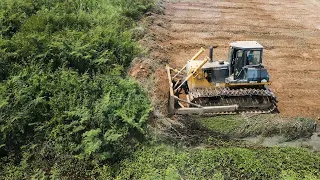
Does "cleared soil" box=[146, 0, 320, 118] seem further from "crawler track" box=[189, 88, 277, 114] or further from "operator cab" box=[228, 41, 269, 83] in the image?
"operator cab" box=[228, 41, 269, 83]

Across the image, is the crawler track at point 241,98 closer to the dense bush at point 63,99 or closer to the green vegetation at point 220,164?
the dense bush at point 63,99

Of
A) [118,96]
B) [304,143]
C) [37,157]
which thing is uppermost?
[118,96]

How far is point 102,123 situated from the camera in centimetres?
1100

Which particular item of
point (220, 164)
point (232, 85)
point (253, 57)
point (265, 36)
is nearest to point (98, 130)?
point (220, 164)

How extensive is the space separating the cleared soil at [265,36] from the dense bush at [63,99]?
1.97 m

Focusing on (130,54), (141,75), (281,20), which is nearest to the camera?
(141,75)

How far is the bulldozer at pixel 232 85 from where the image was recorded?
12.9 meters

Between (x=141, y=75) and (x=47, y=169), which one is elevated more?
(x=141, y=75)

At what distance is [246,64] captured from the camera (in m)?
13.0

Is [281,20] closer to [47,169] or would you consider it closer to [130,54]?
[130,54]

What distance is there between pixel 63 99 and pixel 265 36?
1218 centimetres

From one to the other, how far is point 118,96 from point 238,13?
13128mm

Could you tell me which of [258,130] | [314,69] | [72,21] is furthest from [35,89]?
[314,69]

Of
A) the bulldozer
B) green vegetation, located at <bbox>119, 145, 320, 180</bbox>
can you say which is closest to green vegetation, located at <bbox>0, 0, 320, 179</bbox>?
green vegetation, located at <bbox>119, 145, 320, 180</bbox>
